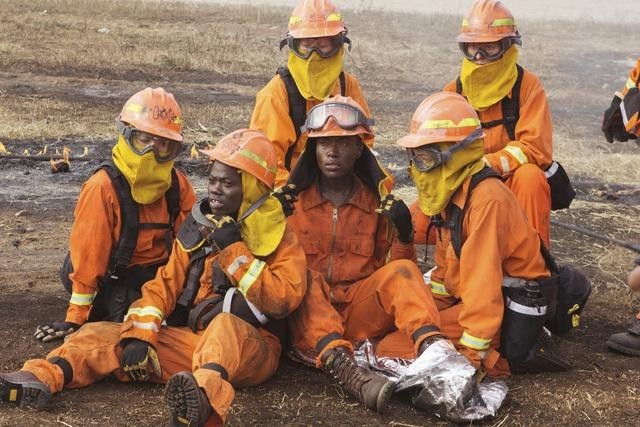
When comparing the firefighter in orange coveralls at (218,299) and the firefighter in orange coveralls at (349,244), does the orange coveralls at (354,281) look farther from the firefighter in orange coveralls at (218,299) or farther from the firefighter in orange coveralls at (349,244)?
the firefighter in orange coveralls at (218,299)

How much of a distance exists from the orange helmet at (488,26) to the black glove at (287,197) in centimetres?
220

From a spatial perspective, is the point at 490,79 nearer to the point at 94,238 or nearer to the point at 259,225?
the point at 259,225

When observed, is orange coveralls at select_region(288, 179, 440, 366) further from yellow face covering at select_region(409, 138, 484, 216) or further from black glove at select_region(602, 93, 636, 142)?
black glove at select_region(602, 93, 636, 142)

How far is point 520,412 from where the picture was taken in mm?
5367

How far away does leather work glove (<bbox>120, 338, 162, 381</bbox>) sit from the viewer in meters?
5.39

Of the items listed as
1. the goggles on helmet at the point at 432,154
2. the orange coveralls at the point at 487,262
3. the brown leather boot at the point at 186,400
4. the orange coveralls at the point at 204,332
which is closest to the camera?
the brown leather boot at the point at 186,400

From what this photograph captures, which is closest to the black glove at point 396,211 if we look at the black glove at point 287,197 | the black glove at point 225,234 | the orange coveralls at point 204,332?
the black glove at point 287,197

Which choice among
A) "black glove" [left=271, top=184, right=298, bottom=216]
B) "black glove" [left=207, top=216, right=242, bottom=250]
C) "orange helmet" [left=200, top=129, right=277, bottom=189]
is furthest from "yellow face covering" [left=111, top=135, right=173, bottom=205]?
"black glove" [left=207, top=216, right=242, bottom=250]

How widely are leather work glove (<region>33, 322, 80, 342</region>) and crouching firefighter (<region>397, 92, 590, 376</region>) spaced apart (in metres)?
2.41

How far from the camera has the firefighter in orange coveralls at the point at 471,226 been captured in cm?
546

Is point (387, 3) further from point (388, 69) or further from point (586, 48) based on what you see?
point (388, 69)

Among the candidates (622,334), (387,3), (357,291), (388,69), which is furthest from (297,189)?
(387,3)

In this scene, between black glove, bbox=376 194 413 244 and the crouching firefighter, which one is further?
black glove, bbox=376 194 413 244

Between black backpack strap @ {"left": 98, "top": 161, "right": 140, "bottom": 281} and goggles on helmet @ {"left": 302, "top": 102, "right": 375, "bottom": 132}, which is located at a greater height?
goggles on helmet @ {"left": 302, "top": 102, "right": 375, "bottom": 132}
